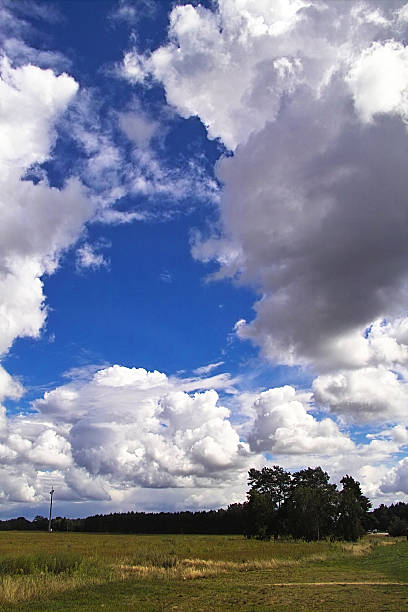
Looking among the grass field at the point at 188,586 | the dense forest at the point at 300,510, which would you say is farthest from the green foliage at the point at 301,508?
the grass field at the point at 188,586

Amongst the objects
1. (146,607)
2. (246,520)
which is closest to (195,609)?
(146,607)

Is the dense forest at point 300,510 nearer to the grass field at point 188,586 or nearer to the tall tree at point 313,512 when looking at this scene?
the tall tree at point 313,512

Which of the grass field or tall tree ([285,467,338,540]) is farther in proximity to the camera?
tall tree ([285,467,338,540])

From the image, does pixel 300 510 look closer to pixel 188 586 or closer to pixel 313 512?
pixel 313 512

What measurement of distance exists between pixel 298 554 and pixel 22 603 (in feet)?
116

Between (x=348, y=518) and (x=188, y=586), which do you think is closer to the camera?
(x=188, y=586)

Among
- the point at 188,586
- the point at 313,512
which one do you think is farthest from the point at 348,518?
the point at 188,586

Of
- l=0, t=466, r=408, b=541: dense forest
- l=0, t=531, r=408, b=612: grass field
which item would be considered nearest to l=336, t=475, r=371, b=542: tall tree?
l=0, t=466, r=408, b=541: dense forest

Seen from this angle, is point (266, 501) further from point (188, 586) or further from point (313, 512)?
point (188, 586)

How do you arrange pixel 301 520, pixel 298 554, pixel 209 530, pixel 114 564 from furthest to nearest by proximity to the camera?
pixel 209 530, pixel 301 520, pixel 298 554, pixel 114 564

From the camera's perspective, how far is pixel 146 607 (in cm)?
2016

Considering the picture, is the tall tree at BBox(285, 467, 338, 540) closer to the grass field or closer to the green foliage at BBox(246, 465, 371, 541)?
the green foliage at BBox(246, 465, 371, 541)

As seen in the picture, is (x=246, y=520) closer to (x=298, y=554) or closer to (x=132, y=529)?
(x=298, y=554)

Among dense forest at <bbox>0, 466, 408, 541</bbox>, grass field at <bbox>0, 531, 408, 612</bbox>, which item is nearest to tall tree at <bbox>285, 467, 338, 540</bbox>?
dense forest at <bbox>0, 466, 408, 541</bbox>
